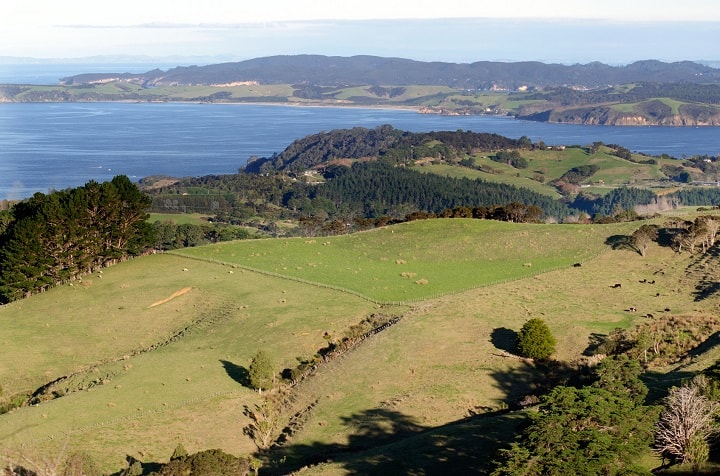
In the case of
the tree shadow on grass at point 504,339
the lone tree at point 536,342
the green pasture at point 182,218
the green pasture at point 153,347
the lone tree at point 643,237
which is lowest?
the green pasture at point 182,218

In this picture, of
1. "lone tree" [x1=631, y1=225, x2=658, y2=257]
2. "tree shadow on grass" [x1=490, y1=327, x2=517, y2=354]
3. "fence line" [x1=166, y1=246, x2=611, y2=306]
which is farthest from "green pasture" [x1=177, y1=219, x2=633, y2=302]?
"tree shadow on grass" [x1=490, y1=327, x2=517, y2=354]

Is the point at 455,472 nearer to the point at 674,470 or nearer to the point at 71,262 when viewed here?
the point at 674,470

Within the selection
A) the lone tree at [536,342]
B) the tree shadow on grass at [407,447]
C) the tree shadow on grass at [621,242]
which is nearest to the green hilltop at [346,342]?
the tree shadow on grass at [407,447]

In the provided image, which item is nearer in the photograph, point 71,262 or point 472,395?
point 472,395

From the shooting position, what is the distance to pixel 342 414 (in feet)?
112

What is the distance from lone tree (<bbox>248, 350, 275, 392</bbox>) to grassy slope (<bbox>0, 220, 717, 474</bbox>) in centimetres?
67

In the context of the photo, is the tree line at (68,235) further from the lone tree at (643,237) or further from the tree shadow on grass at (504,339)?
the lone tree at (643,237)

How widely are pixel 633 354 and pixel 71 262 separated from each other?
4285cm

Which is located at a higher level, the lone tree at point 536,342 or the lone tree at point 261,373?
the lone tree at point 536,342

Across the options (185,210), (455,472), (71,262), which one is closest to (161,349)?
(71,262)

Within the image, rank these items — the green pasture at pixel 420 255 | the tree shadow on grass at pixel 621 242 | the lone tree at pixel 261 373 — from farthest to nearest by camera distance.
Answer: the tree shadow on grass at pixel 621 242
the green pasture at pixel 420 255
the lone tree at pixel 261 373

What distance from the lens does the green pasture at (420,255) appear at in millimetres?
53250

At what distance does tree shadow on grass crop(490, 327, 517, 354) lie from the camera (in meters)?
39.7

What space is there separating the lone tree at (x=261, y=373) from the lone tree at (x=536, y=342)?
44.1 feet
